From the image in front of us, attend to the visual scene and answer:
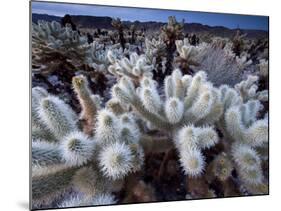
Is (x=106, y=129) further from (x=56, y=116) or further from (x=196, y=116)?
(x=196, y=116)

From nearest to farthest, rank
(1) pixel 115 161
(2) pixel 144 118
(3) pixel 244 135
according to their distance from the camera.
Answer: (1) pixel 115 161 < (2) pixel 144 118 < (3) pixel 244 135

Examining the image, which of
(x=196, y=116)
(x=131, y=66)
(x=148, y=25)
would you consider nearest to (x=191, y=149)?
(x=196, y=116)

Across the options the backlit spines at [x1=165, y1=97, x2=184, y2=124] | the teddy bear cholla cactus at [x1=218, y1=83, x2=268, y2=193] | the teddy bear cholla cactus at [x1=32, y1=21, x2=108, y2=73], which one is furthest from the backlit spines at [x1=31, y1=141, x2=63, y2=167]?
the teddy bear cholla cactus at [x1=218, y1=83, x2=268, y2=193]

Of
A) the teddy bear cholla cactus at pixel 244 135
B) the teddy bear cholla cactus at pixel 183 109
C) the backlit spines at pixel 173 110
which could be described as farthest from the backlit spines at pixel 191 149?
the teddy bear cholla cactus at pixel 244 135

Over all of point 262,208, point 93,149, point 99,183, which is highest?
point 93,149

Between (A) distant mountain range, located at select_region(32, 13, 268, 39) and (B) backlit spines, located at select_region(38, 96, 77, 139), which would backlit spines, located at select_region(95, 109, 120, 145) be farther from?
(A) distant mountain range, located at select_region(32, 13, 268, 39)

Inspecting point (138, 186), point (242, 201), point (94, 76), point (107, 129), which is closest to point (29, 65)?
point (94, 76)

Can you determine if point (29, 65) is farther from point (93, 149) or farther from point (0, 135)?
point (93, 149)
